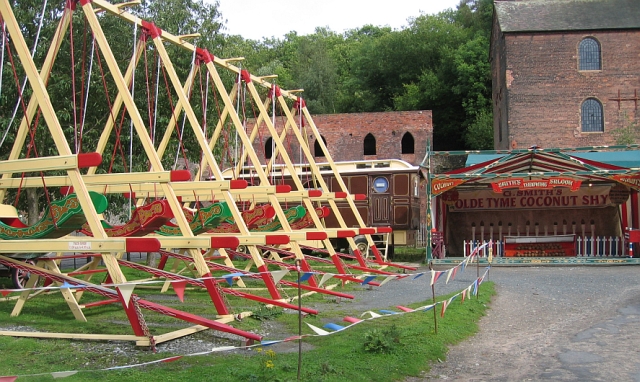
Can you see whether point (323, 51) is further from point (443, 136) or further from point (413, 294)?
point (413, 294)

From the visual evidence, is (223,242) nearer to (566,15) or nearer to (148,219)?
(148,219)

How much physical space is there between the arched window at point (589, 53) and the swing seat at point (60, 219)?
34499 millimetres

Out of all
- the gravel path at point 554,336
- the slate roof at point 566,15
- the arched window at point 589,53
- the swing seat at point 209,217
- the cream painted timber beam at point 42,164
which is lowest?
the gravel path at point 554,336

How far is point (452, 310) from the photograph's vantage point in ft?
36.1

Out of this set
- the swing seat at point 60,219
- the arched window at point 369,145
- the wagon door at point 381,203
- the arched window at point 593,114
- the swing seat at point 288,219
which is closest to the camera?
the swing seat at point 60,219

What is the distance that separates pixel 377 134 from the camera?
134 ft

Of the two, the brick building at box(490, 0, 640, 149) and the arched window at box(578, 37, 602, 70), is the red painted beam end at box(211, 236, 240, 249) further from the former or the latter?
the arched window at box(578, 37, 602, 70)

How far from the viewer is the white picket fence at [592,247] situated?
70.9 ft

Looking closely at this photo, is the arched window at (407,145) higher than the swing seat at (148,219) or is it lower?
higher

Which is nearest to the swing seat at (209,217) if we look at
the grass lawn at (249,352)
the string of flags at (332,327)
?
the grass lawn at (249,352)

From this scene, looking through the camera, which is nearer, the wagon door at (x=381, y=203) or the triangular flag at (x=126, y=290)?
the triangular flag at (x=126, y=290)

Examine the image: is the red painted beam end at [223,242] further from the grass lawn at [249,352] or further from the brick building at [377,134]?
the brick building at [377,134]

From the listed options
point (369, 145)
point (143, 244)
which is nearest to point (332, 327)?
point (143, 244)

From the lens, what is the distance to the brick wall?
124ft
